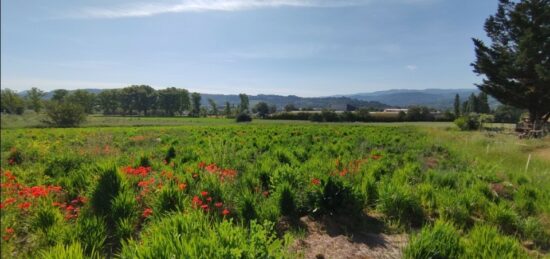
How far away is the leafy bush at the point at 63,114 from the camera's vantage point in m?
32.1

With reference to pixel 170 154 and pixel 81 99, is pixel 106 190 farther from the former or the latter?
pixel 81 99

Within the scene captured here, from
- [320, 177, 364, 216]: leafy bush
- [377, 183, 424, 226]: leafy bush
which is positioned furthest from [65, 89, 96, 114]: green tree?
[377, 183, 424, 226]: leafy bush

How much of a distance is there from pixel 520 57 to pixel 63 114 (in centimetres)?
4614

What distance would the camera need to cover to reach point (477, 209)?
241 inches

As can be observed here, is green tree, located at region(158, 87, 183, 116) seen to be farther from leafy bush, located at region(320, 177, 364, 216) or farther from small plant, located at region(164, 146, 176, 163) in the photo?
leafy bush, located at region(320, 177, 364, 216)

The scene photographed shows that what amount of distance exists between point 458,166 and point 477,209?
17.0 feet

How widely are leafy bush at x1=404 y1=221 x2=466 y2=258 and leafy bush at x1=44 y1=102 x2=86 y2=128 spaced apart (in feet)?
119

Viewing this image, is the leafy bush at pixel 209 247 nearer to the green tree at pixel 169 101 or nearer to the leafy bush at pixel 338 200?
the leafy bush at pixel 338 200

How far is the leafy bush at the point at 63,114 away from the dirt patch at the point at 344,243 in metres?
34.7

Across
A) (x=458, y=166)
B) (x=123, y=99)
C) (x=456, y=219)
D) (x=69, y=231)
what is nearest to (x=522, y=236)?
(x=456, y=219)

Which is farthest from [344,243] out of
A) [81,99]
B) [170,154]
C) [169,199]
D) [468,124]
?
[468,124]

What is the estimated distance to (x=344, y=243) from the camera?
4.39 metres

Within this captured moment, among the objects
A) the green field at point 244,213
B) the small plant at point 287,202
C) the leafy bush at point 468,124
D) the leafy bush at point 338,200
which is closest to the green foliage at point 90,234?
the green field at point 244,213

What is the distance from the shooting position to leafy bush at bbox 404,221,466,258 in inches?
143
